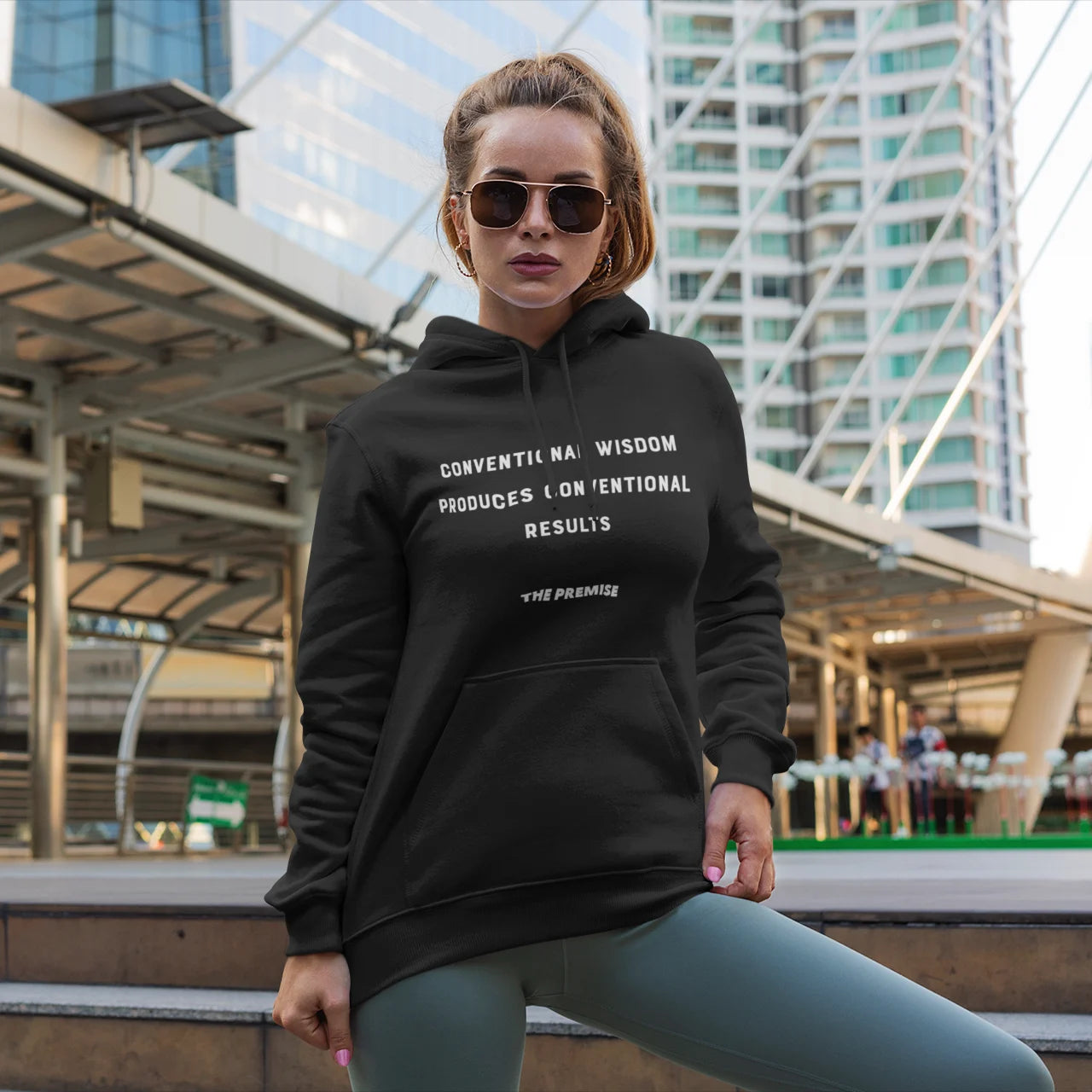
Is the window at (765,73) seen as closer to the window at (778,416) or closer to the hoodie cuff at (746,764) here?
the window at (778,416)

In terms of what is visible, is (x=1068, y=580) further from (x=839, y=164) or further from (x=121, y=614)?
(x=839, y=164)

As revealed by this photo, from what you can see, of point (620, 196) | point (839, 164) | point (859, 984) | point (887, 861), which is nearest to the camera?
point (859, 984)

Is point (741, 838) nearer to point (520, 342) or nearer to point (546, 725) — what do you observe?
point (546, 725)

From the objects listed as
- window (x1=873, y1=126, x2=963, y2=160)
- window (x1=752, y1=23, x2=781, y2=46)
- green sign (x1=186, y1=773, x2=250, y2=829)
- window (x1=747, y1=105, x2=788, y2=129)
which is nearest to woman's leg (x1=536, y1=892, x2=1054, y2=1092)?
green sign (x1=186, y1=773, x2=250, y2=829)

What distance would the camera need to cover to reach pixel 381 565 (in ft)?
5.02

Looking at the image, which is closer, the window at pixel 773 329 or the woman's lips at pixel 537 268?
the woman's lips at pixel 537 268

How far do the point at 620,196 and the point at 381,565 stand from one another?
0.47 m

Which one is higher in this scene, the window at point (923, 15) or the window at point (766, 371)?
the window at point (923, 15)

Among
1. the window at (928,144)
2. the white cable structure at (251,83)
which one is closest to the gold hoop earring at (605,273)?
the white cable structure at (251,83)

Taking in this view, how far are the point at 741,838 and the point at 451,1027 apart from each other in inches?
12.9

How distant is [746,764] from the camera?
151 cm

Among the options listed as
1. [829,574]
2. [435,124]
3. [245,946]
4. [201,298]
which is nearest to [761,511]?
[829,574]

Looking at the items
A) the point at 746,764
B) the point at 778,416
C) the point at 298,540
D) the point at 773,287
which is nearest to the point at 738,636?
the point at 746,764

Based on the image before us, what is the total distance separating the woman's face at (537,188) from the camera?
1583 mm
